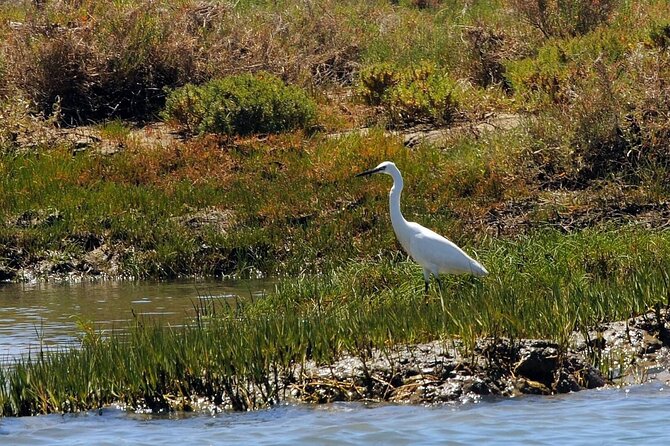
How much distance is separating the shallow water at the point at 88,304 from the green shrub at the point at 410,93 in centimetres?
490

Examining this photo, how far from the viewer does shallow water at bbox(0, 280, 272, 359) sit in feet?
36.1

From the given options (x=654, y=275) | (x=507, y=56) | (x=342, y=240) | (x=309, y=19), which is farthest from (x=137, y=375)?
(x=309, y=19)

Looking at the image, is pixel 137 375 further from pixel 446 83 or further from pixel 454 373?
pixel 446 83

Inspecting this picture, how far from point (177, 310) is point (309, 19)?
1151 cm

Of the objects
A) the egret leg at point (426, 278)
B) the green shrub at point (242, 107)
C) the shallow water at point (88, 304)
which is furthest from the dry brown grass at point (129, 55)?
the egret leg at point (426, 278)

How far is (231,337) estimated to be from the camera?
8.62 meters

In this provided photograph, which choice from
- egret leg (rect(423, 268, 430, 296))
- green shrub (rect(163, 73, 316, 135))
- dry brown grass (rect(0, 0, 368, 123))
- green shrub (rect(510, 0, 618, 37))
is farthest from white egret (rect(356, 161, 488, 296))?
green shrub (rect(510, 0, 618, 37))

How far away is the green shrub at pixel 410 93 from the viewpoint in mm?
17781

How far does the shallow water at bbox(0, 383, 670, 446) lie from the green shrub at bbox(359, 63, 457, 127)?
9.72m

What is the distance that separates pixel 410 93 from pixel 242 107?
2327 millimetres

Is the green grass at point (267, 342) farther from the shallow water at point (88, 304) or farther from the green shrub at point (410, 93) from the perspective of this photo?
the green shrub at point (410, 93)

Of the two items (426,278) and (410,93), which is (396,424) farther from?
(410,93)

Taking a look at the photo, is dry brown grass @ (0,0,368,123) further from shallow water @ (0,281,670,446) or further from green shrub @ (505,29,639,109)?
shallow water @ (0,281,670,446)

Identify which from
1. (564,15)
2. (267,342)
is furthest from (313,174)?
(267,342)
